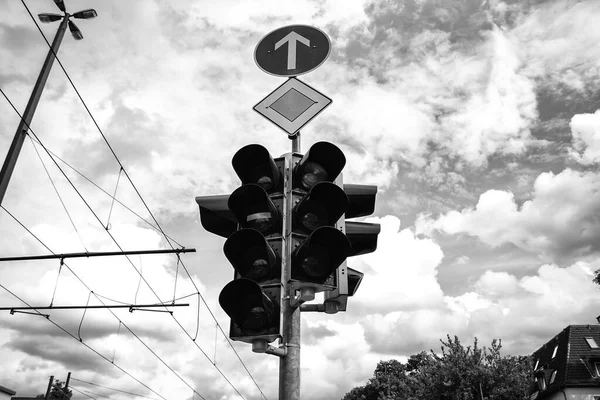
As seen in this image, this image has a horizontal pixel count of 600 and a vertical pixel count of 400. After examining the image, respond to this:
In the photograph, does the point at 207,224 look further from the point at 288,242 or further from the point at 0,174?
the point at 0,174

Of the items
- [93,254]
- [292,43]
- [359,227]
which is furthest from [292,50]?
[93,254]

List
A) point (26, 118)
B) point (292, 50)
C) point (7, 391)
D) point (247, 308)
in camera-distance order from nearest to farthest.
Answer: point (247, 308)
point (292, 50)
point (26, 118)
point (7, 391)

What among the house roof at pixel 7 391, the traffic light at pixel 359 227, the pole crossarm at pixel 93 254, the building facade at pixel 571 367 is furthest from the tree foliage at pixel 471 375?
the house roof at pixel 7 391

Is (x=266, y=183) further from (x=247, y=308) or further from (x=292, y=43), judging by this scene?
(x=292, y=43)

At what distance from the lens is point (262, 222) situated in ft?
10.5

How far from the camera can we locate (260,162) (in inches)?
133

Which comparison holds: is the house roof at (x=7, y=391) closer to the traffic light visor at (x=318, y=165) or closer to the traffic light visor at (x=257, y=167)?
the traffic light visor at (x=257, y=167)

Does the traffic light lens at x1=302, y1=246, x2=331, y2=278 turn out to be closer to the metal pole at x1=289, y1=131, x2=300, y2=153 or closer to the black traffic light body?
the black traffic light body

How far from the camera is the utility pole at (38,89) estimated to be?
9.30 m

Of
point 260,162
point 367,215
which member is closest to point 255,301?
point 260,162

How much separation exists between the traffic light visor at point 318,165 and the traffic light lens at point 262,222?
0.39m

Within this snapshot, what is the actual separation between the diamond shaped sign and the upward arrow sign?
215mm

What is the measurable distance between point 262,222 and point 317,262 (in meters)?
0.47

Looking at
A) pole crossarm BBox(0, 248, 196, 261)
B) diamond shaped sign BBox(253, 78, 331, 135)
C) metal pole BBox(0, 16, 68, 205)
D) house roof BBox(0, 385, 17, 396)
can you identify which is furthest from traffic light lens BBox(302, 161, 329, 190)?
house roof BBox(0, 385, 17, 396)
